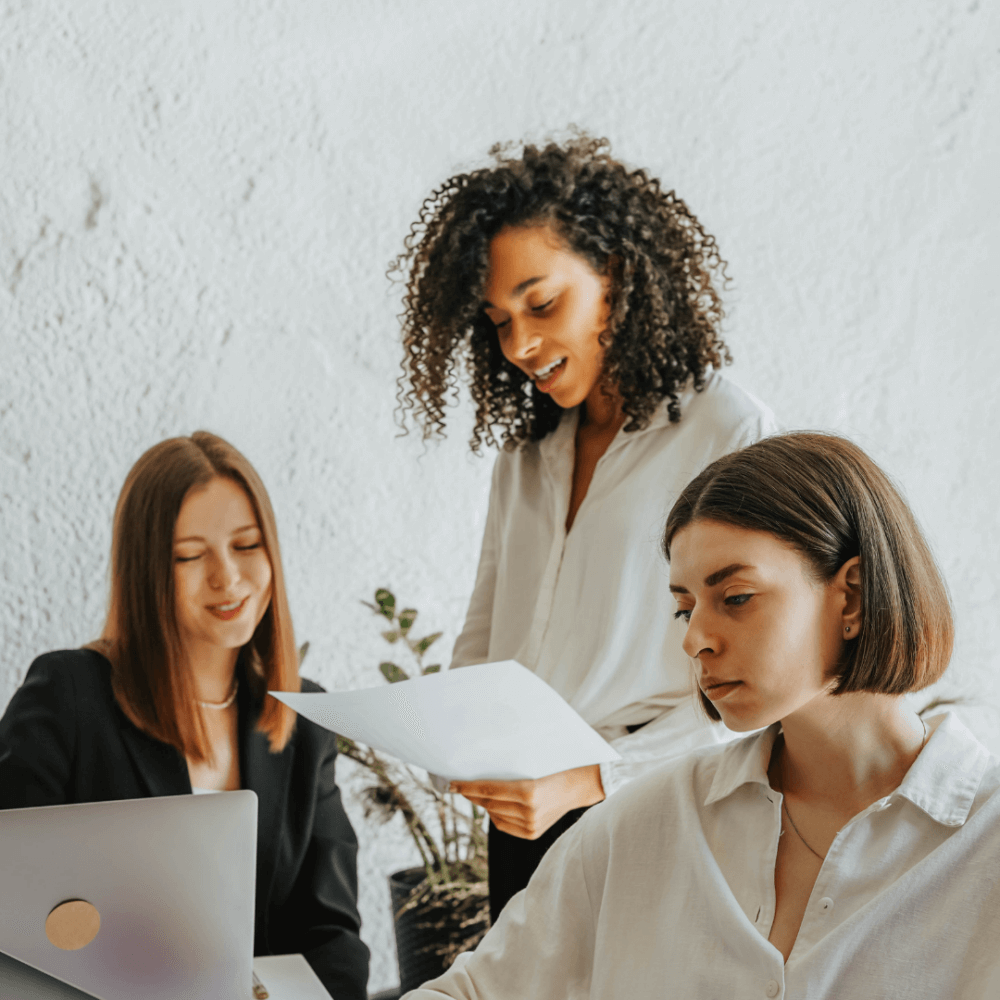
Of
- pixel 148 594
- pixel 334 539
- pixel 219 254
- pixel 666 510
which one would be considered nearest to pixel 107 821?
pixel 148 594

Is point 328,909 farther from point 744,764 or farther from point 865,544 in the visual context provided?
point 865,544

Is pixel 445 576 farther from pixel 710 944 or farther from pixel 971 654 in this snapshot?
pixel 710 944

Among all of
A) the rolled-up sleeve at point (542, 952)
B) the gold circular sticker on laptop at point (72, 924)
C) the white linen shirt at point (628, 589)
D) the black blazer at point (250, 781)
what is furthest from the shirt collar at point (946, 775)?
the black blazer at point (250, 781)

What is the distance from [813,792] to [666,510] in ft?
1.63

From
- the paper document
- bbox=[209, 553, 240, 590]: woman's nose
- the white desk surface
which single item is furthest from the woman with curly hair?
bbox=[209, 553, 240, 590]: woman's nose

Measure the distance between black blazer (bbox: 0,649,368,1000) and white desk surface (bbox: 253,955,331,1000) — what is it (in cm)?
12

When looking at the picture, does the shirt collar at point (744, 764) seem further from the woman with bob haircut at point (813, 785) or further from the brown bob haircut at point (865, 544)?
the brown bob haircut at point (865, 544)

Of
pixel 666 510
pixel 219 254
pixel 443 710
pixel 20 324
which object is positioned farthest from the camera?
pixel 219 254

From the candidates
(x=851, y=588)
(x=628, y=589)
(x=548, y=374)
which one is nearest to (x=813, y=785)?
(x=851, y=588)

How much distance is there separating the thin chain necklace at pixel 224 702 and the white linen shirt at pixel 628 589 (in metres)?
0.39

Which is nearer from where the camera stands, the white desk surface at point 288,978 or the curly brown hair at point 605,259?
the white desk surface at point 288,978

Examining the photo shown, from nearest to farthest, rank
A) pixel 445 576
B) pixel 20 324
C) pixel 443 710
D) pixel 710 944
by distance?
1. pixel 710 944
2. pixel 443 710
3. pixel 20 324
4. pixel 445 576

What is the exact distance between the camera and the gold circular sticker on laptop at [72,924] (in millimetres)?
1016

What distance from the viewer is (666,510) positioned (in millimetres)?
1369
